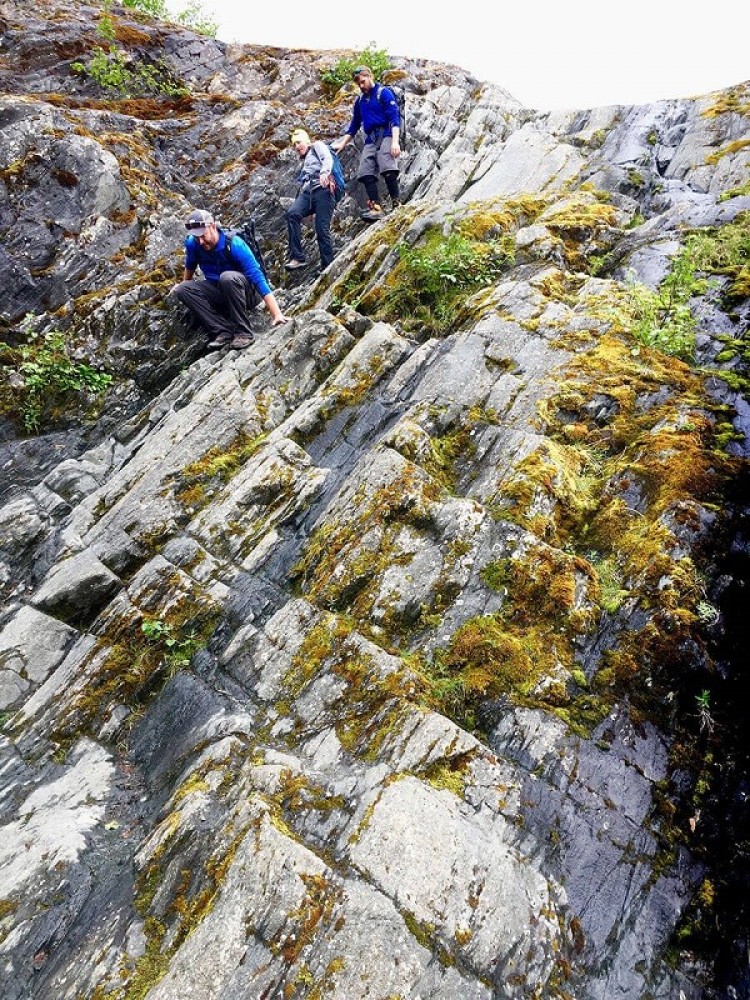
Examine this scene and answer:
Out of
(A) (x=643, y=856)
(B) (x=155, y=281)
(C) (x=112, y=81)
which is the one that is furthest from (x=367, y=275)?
(C) (x=112, y=81)

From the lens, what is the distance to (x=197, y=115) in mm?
19125

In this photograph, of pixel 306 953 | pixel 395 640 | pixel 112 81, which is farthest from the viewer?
pixel 112 81

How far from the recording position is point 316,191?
45.0 feet

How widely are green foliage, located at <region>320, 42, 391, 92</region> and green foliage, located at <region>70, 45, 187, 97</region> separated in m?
5.04

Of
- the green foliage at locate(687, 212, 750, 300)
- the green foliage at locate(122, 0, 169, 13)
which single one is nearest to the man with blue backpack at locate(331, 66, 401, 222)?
the green foliage at locate(687, 212, 750, 300)

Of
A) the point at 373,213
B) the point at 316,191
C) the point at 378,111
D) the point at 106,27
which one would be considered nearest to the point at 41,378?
the point at 316,191

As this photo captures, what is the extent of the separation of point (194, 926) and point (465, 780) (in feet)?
8.72

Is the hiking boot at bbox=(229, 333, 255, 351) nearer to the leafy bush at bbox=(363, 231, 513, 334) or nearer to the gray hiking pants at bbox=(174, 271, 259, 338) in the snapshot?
the gray hiking pants at bbox=(174, 271, 259, 338)

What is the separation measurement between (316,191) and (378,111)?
2.86 meters

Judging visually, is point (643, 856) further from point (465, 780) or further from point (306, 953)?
point (306, 953)

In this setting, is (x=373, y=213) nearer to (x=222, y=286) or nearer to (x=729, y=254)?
(x=222, y=286)

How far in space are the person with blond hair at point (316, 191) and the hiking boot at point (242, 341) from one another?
3592 mm

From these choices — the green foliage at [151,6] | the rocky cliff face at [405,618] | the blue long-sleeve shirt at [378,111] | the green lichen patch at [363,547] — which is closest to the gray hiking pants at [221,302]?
the rocky cliff face at [405,618]

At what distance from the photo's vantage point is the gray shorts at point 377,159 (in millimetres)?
14484
